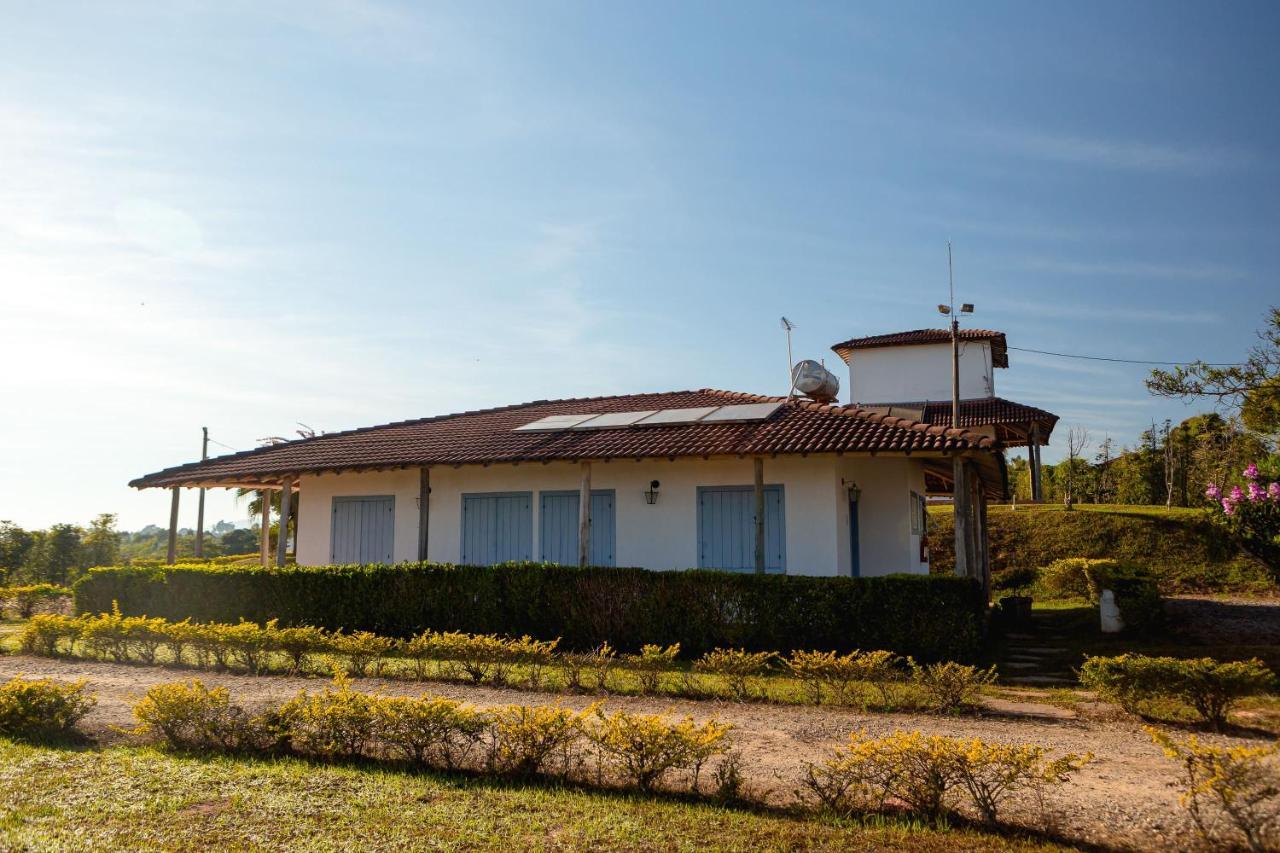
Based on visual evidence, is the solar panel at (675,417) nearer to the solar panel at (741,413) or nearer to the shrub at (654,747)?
the solar panel at (741,413)

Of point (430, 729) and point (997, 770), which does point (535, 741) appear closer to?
point (430, 729)

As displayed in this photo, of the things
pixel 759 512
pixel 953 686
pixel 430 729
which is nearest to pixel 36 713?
pixel 430 729

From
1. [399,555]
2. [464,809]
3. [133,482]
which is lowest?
[464,809]

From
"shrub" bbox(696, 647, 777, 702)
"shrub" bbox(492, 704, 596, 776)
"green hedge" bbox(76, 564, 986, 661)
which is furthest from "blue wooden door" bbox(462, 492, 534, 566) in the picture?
"shrub" bbox(492, 704, 596, 776)

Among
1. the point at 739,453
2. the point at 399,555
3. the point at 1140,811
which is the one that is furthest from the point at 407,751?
the point at 399,555

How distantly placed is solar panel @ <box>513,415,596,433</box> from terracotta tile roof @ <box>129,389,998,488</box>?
0.30 metres

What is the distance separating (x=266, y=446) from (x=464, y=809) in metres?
17.1

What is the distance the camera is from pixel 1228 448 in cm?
2809

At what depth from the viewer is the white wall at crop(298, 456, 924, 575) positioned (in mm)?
15086

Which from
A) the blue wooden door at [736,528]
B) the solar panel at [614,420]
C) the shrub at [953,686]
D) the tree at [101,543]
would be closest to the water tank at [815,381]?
the solar panel at [614,420]

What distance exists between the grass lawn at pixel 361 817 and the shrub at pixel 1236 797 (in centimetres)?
95

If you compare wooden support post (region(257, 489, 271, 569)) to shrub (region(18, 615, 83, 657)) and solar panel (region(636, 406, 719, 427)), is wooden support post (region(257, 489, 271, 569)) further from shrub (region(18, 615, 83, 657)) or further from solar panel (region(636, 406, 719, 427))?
solar panel (region(636, 406, 719, 427))

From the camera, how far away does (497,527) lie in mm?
17281

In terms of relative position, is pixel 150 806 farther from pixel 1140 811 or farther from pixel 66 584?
pixel 66 584
